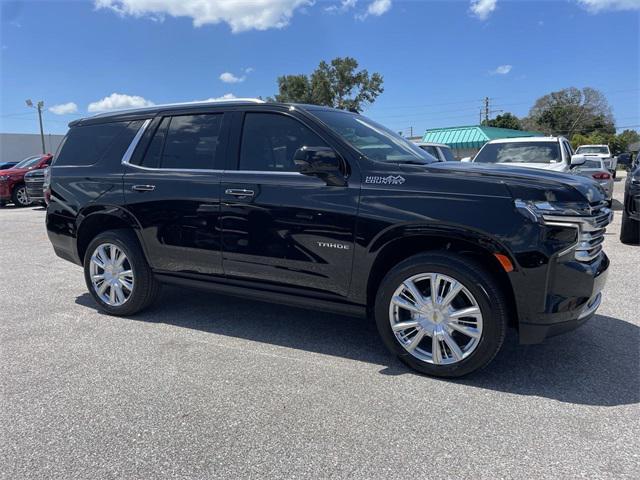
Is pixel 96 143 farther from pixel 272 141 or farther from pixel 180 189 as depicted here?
pixel 272 141

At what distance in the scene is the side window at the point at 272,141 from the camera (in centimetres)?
390

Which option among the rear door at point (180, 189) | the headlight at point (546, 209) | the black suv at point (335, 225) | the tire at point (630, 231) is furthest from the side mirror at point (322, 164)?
the tire at point (630, 231)

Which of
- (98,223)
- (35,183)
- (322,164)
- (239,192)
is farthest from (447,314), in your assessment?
(35,183)

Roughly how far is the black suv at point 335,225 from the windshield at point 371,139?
0.06 ft

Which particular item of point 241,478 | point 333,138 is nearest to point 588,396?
point 241,478

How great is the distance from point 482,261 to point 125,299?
3.29m

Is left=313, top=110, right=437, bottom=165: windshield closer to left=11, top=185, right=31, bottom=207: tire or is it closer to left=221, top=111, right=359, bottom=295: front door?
left=221, top=111, right=359, bottom=295: front door

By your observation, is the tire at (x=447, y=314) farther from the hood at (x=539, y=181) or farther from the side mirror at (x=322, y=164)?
the side mirror at (x=322, y=164)

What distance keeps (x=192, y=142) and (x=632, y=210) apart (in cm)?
666

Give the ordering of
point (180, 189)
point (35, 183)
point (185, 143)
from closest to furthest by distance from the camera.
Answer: point (180, 189)
point (185, 143)
point (35, 183)

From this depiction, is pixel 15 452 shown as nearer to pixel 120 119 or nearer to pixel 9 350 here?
pixel 9 350

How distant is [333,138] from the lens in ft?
12.3

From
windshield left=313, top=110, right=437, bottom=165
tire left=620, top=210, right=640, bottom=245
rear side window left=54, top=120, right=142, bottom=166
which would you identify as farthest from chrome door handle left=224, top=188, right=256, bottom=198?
tire left=620, top=210, right=640, bottom=245

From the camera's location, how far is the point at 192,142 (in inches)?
173
